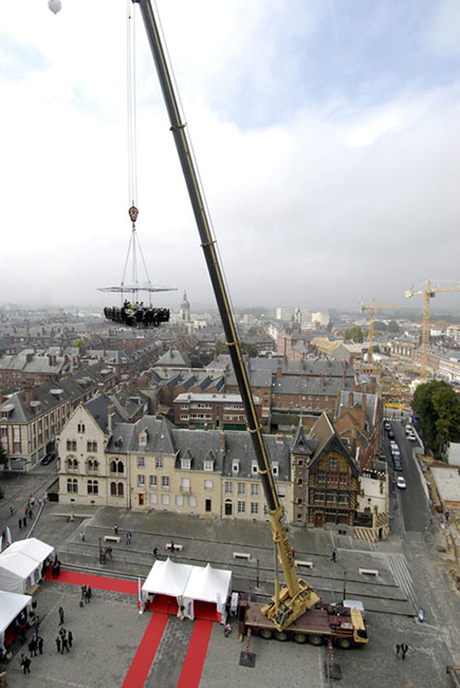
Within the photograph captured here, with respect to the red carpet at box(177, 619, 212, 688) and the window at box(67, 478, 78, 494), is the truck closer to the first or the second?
the red carpet at box(177, 619, 212, 688)

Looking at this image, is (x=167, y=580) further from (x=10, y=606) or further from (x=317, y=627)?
(x=317, y=627)

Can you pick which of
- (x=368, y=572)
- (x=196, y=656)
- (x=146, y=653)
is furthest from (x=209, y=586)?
(x=368, y=572)

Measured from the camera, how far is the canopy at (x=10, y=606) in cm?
2414

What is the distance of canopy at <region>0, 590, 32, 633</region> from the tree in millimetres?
56052

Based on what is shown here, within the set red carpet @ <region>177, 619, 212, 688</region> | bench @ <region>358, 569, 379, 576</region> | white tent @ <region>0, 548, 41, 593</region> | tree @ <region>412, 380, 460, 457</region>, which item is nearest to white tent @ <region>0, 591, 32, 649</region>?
white tent @ <region>0, 548, 41, 593</region>

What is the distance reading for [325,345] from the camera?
158250mm

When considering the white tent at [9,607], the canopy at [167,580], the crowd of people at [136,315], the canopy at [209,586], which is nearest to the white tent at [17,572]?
the white tent at [9,607]

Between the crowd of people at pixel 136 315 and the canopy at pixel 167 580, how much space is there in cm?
1758

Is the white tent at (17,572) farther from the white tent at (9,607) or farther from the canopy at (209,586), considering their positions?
the canopy at (209,586)

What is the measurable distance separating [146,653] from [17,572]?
11.0m

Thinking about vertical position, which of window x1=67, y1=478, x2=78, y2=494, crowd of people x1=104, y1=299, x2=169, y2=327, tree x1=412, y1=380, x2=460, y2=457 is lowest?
window x1=67, y1=478, x2=78, y2=494

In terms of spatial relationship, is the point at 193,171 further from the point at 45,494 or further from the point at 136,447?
the point at 45,494

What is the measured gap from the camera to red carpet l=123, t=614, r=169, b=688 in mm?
22828

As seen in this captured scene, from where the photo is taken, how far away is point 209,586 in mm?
27438
